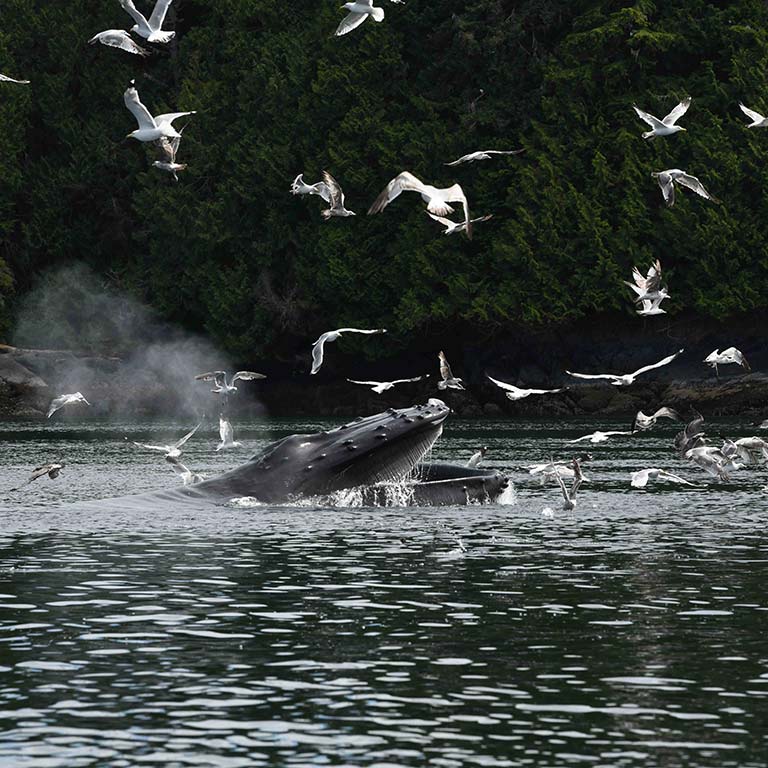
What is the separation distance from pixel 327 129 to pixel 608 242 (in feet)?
64.2

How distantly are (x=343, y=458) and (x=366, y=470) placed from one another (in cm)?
44

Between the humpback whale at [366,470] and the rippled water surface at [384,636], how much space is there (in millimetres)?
495

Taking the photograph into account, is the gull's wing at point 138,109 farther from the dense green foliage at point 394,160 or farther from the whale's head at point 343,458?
the dense green foliage at point 394,160

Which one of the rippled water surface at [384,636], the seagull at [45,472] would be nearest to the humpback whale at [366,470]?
the rippled water surface at [384,636]

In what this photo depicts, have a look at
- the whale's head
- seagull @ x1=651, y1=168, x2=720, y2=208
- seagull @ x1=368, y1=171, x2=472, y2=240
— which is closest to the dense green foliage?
seagull @ x1=651, y1=168, x2=720, y2=208

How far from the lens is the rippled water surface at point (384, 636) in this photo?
13586mm

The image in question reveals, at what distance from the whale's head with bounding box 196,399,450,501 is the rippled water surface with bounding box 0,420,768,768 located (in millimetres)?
532

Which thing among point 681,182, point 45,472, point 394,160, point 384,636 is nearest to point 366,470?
point 45,472

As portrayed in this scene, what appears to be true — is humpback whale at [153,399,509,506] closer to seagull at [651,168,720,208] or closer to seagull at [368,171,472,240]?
seagull at [368,171,472,240]

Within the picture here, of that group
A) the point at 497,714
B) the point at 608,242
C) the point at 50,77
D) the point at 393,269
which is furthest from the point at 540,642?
the point at 50,77

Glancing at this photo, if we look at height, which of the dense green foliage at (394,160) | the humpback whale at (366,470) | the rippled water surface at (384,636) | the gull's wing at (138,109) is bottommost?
the rippled water surface at (384,636)

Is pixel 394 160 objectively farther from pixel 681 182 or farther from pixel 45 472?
pixel 45 472

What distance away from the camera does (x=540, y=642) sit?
58.0 ft

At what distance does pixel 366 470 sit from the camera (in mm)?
30234
